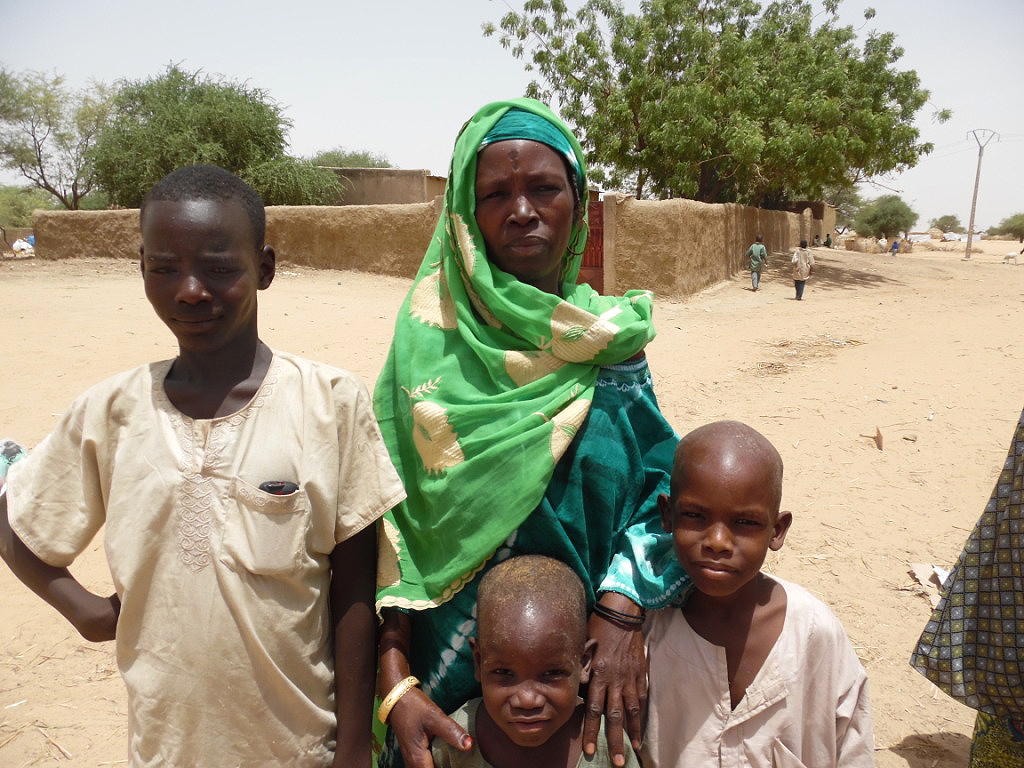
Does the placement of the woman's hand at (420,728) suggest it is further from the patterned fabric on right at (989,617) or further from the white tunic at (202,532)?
the patterned fabric on right at (989,617)

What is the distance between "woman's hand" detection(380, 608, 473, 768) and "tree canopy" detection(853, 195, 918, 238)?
44681 millimetres

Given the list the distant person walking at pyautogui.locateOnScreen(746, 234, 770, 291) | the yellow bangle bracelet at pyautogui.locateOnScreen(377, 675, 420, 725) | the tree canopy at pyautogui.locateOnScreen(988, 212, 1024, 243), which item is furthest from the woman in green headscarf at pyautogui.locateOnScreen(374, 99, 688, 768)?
the tree canopy at pyautogui.locateOnScreen(988, 212, 1024, 243)

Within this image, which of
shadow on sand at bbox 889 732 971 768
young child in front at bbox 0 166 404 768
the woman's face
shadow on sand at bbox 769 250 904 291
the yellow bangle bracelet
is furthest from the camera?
shadow on sand at bbox 769 250 904 291

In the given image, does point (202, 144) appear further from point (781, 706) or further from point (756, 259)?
point (781, 706)

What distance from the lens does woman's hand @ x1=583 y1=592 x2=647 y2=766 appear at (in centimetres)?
142

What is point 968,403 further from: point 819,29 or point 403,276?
point 819,29

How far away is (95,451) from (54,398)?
5157mm

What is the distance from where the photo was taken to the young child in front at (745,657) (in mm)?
1468

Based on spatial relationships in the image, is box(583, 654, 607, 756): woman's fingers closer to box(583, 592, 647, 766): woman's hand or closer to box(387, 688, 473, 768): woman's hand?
box(583, 592, 647, 766): woman's hand

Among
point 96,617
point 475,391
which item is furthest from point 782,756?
point 96,617

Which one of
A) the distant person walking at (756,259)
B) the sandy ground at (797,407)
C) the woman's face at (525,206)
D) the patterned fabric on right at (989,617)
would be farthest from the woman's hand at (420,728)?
the distant person walking at (756,259)

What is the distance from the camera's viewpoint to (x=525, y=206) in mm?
1622

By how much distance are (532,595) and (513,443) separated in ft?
1.02

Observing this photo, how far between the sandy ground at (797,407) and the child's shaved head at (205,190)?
2.12 m
